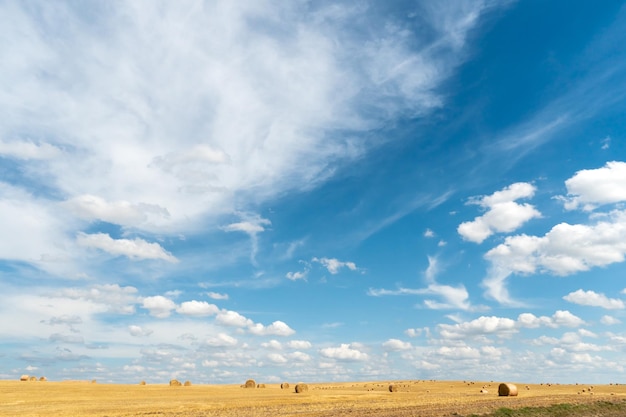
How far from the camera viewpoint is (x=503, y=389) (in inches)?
2687

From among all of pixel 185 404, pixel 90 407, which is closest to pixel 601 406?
pixel 185 404

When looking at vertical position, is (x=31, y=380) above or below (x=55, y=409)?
above

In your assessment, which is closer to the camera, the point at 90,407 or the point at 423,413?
the point at 423,413

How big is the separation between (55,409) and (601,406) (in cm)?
5636

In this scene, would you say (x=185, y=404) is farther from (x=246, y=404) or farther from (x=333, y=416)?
(x=333, y=416)

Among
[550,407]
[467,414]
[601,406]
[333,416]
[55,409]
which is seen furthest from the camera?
[601,406]

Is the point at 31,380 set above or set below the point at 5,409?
above

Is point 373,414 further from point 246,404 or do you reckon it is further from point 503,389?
point 503,389

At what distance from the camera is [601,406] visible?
181ft

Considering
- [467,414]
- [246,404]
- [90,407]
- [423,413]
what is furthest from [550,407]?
[90,407]

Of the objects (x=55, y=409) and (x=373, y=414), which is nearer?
(x=373, y=414)

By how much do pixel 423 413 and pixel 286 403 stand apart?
18.1 meters

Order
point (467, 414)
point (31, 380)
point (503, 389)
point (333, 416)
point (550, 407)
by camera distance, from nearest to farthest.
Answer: point (333, 416) → point (467, 414) → point (550, 407) → point (503, 389) → point (31, 380)

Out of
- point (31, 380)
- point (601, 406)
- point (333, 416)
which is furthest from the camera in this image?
point (31, 380)
